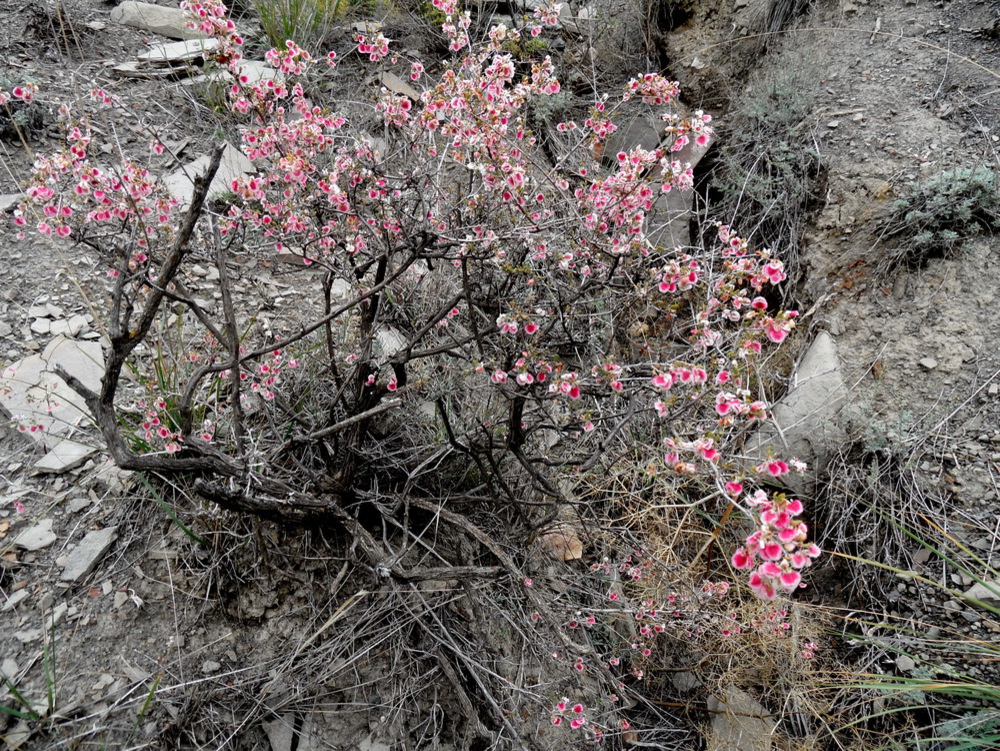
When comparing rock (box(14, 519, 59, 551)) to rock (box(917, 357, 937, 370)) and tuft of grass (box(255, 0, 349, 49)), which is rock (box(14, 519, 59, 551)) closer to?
tuft of grass (box(255, 0, 349, 49))

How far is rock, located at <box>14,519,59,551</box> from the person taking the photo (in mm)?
2207

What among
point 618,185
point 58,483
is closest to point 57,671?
point 58,483

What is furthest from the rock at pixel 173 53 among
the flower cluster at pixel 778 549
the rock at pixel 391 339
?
the flower cluster at pixel 778 549

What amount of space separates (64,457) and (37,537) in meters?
0.31

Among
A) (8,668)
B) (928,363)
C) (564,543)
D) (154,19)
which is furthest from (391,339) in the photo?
(154,19)

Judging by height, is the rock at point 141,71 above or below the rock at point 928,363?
above

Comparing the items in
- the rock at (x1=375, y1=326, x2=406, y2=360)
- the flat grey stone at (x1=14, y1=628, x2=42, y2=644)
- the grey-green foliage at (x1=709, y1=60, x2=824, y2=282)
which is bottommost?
the flat grey stone at (x1=14, y1=628, x2=42, y2=644)

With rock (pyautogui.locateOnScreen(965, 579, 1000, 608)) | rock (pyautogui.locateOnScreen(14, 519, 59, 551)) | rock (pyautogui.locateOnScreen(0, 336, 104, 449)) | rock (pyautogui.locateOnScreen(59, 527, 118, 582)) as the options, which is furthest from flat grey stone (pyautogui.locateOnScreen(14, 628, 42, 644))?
rock (pyautogui.locateOnScreen(965, 579, 1000, 608))

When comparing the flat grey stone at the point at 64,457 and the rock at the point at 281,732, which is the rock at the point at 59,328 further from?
the rock at the point at 281,732

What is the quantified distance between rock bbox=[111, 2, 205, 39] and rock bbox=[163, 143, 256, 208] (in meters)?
1.25

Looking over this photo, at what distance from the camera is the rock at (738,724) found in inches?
94.3

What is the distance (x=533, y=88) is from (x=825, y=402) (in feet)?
6.39

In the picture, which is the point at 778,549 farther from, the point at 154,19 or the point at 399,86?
the point at 154,19

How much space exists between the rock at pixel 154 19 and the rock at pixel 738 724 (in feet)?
16.1
